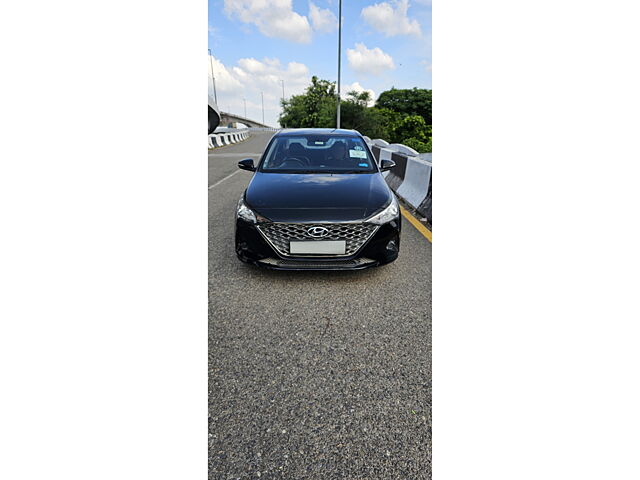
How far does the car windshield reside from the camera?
4035 mm

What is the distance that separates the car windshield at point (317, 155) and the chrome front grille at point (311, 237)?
44.2 inches

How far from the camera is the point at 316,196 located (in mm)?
3268

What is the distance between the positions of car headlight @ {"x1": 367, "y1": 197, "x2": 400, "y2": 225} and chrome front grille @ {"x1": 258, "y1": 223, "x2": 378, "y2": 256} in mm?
52

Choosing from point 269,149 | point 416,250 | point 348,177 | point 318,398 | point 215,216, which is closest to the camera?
point 318,398

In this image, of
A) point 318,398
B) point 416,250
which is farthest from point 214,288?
point 416,250

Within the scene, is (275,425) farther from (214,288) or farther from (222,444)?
(214,288)

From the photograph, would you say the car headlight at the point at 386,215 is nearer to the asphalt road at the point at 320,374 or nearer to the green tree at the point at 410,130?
the asphalt road at the point at 320,374

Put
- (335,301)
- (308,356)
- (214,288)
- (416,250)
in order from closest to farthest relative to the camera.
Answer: (308,356), (335,301), (214,288), (416,250)

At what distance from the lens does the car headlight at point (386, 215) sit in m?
3.08

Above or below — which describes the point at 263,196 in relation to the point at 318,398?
above

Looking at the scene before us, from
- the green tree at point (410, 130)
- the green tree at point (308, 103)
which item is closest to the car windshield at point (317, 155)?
the green tree at point (410, 130)

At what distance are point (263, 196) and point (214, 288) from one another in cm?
93

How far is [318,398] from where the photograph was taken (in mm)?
1875

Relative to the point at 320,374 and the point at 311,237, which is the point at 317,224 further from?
the point at 320,374
